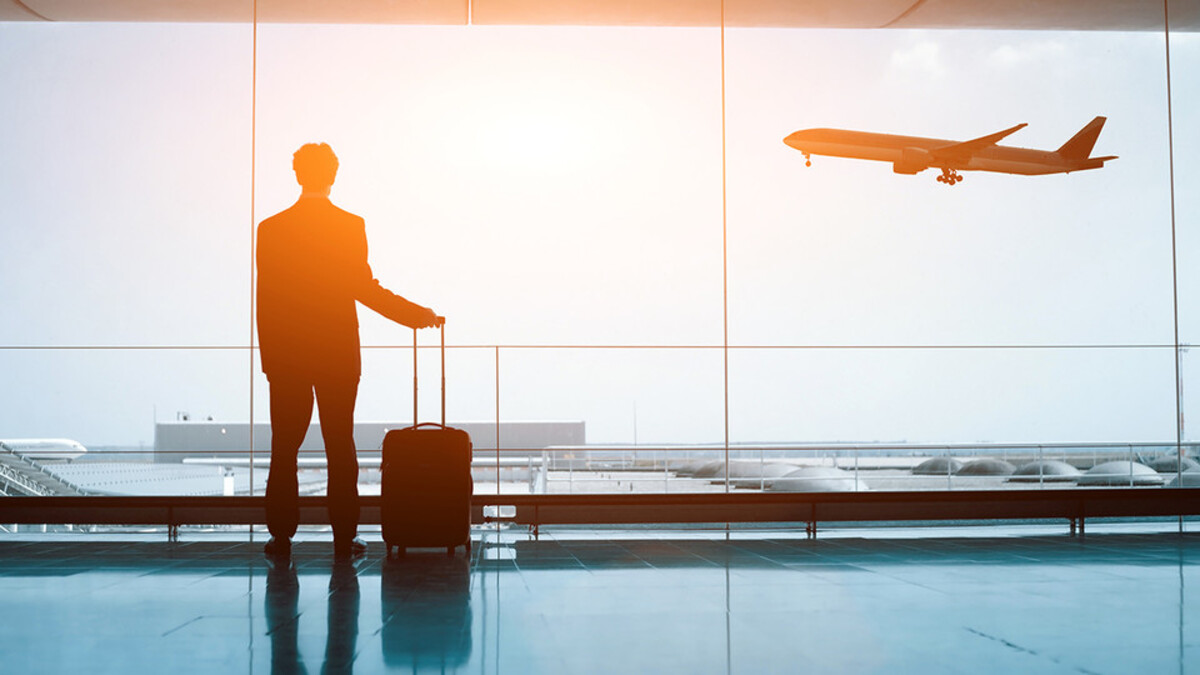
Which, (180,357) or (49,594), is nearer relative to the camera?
(49,594)

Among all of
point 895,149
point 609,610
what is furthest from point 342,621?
point 895,149

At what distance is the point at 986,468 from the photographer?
1198 inches

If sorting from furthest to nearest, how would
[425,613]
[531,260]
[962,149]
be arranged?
[962,149], [531,260], [425,613]

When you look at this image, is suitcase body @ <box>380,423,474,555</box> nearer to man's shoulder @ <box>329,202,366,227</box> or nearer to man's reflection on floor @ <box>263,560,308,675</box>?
man's reflection on floor @ <box>263,560,308,675</box>

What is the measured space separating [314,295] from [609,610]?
4.49ft

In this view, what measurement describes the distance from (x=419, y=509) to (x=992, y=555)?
1849 mm

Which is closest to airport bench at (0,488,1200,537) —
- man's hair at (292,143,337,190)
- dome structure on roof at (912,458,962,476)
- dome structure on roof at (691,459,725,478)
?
man's hair at (292,143,337,190)

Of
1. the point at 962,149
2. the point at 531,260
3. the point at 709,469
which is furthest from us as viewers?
the point at 709,469

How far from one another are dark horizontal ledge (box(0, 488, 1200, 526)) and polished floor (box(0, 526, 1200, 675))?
28 cm

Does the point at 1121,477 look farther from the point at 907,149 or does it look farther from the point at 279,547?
the point at 279,547

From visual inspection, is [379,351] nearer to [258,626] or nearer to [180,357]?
[180,357]

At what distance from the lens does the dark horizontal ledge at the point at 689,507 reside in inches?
145

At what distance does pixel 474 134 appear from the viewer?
6.53 metres

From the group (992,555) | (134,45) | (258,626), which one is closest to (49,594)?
(258,626)
